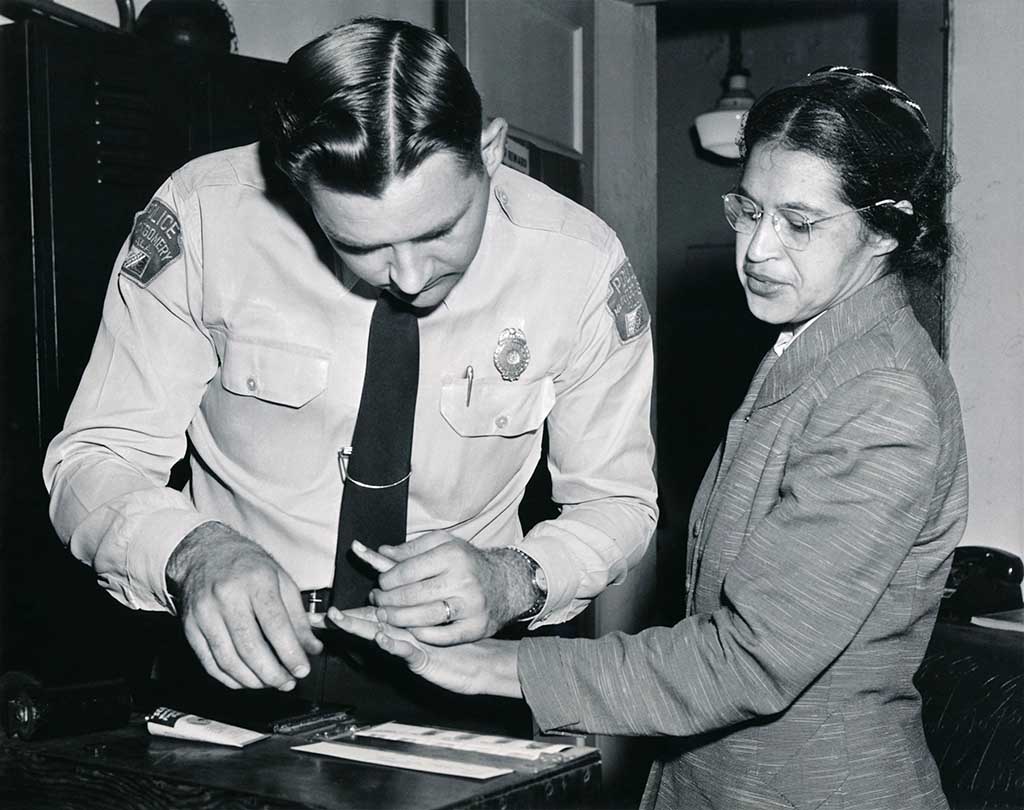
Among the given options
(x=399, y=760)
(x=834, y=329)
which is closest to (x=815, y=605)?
(x=834, y=329)

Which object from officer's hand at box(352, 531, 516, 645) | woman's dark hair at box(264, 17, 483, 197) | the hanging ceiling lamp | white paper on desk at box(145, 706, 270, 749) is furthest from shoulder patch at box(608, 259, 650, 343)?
the hanging ceiling lamp

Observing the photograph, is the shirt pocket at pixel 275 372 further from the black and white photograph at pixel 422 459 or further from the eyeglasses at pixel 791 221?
the eyeglasses at pixel 791 221

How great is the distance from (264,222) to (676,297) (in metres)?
4.53

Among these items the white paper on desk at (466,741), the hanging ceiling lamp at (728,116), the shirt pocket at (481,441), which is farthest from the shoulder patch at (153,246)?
the hanging ceiling lamp at (728,116)

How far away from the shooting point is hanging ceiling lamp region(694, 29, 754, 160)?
5145 millimetres

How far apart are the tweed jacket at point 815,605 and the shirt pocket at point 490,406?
1.38ft

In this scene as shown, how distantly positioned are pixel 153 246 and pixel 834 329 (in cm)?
99

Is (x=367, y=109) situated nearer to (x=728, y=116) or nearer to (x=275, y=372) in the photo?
(x=275, y=372)

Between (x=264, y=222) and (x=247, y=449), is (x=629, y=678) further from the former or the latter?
(x=264, y=222)

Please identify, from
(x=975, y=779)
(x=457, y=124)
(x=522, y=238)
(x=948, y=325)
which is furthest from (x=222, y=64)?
(x=975, y=779)

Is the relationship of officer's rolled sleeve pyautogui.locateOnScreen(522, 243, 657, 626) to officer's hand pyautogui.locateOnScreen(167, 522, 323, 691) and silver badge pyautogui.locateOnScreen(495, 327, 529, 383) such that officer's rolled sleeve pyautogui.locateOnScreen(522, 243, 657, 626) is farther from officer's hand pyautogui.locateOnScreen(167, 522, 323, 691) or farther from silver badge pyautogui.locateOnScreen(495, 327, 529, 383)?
officer's hand pyautogui.locateOnScreen(167, 522, 323, 691)

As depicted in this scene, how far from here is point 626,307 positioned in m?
1.88

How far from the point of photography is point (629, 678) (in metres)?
1.36

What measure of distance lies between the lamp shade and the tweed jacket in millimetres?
3834
